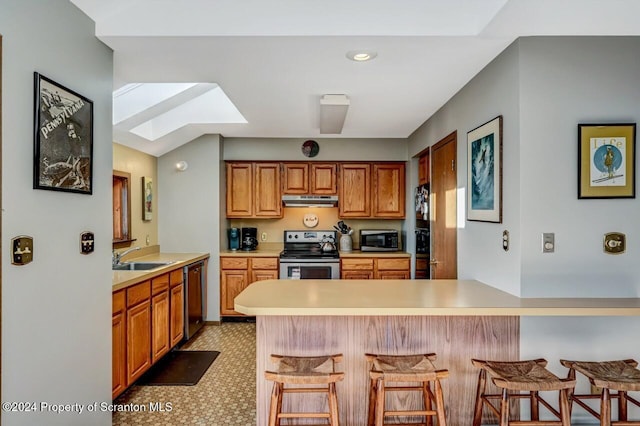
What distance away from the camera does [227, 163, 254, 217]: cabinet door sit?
5074 millimetres

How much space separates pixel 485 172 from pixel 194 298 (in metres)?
3.21

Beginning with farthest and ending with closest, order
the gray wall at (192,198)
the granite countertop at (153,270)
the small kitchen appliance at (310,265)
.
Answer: the gray wall at (192,198) < the small kitchen appliance at (310,265) < the granite countertop at (153,270)

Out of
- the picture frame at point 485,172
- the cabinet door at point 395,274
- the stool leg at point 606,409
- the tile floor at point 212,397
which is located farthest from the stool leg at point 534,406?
the cabinet door at point 395,274

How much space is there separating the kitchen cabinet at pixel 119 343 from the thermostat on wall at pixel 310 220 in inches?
114

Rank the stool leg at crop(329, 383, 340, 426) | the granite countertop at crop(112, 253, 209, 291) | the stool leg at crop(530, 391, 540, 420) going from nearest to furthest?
1. the stool leg at crop(329, 383, 340, 426)
2. the stool leg at crop(530, 391, 540, 420)
3. the granite countertop at crop(112, 253, 209, 291)

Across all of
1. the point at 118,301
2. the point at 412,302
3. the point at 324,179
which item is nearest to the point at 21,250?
the point at 118,301

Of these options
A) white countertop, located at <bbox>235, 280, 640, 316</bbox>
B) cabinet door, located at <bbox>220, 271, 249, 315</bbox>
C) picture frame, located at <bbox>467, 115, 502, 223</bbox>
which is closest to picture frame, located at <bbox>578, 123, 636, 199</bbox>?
picture frame, located at <bbox>467, 115, 502, 223</bbox>

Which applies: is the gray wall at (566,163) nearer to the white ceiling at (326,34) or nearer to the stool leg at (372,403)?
→ the white ceiling at (326,34)

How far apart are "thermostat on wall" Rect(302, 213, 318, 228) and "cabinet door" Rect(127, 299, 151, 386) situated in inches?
100

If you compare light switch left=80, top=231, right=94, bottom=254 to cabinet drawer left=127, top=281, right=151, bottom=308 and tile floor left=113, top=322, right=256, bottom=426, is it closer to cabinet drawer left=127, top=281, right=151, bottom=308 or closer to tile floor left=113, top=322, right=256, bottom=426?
cabinet drawer left=127, top=281, right=151, bottom=308

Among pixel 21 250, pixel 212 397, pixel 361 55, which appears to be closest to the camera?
pixel 21 250

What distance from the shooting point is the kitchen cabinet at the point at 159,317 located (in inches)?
129

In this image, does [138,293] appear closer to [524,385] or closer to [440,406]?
[440,406]

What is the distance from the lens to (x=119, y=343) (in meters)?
2.69
